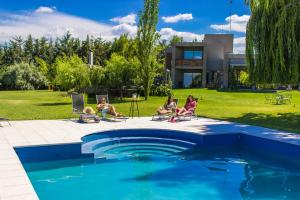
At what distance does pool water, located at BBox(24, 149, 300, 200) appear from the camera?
6852 mm

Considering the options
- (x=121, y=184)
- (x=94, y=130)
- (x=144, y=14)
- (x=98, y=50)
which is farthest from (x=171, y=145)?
(x=98, y=50)

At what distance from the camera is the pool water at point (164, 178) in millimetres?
6852

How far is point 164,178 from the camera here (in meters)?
7.85

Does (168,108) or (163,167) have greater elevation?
(168,108)

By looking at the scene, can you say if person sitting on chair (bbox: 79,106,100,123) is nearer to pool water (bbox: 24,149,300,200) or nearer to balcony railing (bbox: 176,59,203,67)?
pool water (bbox: 24,149,300,200)

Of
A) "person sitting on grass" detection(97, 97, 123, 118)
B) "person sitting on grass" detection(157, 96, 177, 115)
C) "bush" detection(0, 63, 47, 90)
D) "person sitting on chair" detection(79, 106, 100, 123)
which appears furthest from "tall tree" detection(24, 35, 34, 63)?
"person sitting on chair" detection(79, 106, 100, 123)

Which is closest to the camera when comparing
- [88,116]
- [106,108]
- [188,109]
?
[88,116]

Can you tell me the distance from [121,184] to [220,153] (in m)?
3.85

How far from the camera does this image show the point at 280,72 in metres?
14.4

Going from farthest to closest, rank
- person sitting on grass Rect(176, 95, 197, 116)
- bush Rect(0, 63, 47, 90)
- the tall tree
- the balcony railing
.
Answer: the tall tree → bush Rect(0, 63, 47, 90) → the balcony railing → person sitting on grass Rect(176, 95, 197, 116)

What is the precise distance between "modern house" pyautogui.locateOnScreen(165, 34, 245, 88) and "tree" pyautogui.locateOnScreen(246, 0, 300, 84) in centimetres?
2599

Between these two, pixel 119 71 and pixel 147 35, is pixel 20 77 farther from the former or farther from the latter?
pixel 147 35

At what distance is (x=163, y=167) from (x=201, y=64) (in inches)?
1386

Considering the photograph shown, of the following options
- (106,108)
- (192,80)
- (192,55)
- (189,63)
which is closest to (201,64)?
(189,63)
